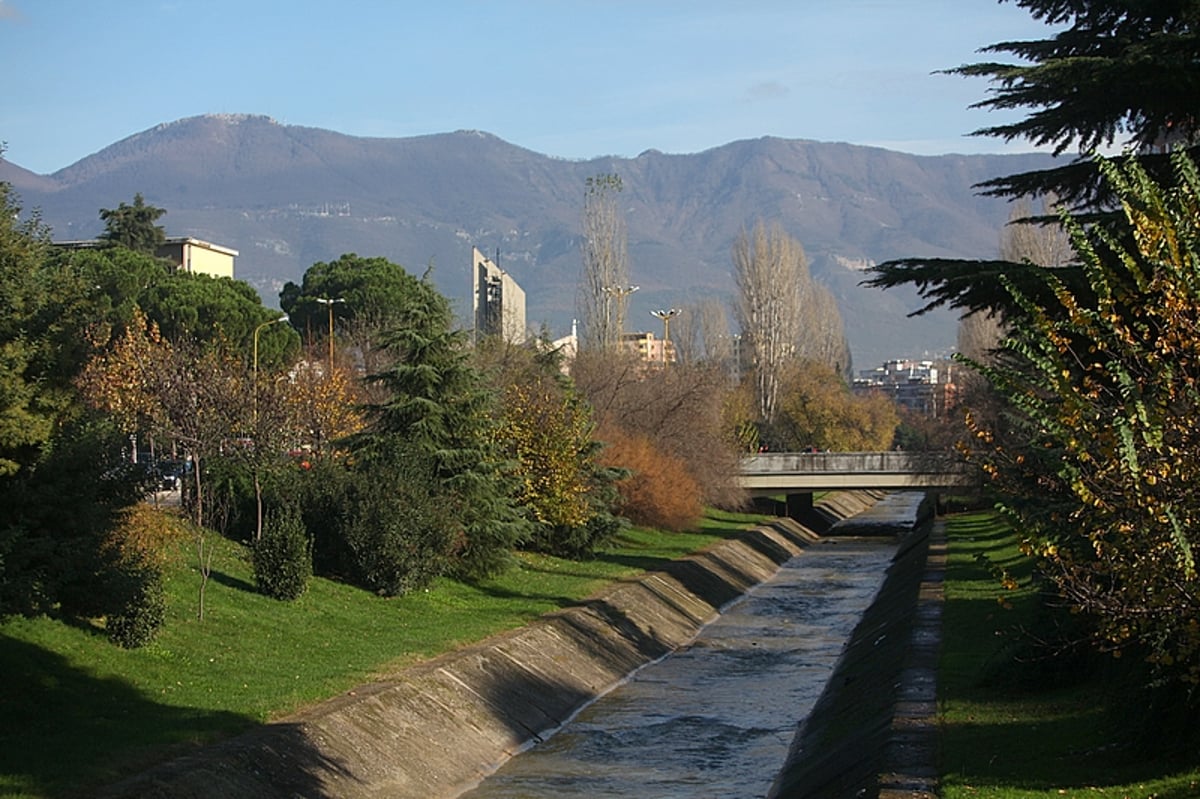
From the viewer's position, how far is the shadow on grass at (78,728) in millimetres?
17594

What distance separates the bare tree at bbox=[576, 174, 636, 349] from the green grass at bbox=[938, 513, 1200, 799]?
76466 mm

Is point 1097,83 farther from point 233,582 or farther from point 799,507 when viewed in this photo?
point 799,507

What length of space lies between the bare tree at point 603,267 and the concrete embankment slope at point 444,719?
62137 mm

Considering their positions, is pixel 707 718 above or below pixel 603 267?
below

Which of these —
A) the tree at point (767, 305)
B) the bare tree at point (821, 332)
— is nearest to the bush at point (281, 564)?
the tree at point (767, 305)

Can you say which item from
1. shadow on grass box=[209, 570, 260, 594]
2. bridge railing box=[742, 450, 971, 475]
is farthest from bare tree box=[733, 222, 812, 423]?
shadow on grass box=[209, 570, 260, 594]

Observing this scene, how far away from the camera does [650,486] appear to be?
6931 centimetres

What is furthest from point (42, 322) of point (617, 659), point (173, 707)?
point (617, 659)

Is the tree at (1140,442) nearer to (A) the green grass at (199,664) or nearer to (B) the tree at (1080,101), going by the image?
(B) the tree at (1080,101)

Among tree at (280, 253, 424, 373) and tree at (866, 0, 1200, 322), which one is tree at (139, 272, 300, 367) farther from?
tree at (866, 0, 1200, 322)

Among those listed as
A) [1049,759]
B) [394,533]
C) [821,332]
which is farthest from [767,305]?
[1049,759]

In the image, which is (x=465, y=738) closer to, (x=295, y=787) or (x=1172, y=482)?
(x=295, y=787)

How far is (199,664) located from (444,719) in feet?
14.9

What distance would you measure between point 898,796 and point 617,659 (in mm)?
21196
